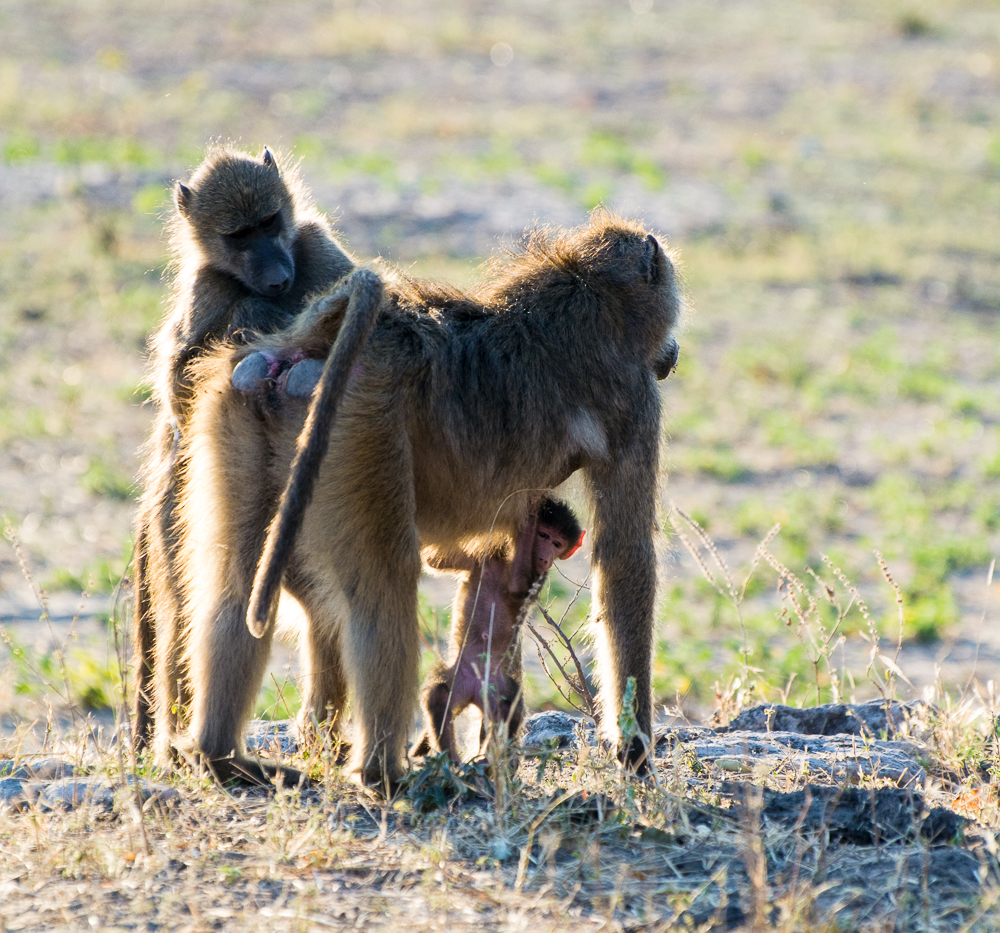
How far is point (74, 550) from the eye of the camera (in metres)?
7.53

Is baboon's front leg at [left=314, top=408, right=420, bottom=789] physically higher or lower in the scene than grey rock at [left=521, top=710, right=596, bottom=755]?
higher

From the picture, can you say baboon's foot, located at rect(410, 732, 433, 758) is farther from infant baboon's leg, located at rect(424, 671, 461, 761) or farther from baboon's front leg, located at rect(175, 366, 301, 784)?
baboon's front leg, located at rect(175, 366, 301, 784)

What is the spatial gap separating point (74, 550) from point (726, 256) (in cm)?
851

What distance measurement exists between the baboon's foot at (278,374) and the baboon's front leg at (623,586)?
3.02 feet

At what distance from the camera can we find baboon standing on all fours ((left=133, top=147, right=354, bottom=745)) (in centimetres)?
402

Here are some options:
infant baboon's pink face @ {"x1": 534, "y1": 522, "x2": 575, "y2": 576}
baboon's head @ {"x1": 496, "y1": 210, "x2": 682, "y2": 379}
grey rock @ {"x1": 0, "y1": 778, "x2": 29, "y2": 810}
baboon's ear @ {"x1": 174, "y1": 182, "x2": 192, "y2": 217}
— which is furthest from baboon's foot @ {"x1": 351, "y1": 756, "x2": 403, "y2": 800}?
baboon's ear @ {"x1": 174, "y1": 182, "x2": 192, "y2": 217}

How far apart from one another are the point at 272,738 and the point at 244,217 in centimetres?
203

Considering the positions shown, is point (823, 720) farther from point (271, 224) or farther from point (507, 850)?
point (271, 224)

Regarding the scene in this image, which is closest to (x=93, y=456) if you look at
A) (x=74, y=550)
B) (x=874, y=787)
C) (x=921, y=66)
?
(x=74, y=550)

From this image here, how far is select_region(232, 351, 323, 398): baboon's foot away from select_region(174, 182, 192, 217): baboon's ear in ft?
6.37

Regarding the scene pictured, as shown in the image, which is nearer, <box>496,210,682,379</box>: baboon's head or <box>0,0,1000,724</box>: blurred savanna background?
<box>496,210,682,379</box>: baboon's head

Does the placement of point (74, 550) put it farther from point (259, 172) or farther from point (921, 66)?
point (921, 66)

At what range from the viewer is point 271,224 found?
4.97m

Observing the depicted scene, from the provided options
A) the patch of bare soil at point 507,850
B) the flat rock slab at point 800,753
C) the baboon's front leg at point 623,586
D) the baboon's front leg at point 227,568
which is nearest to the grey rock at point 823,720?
the flat rock slab at point 800,753
